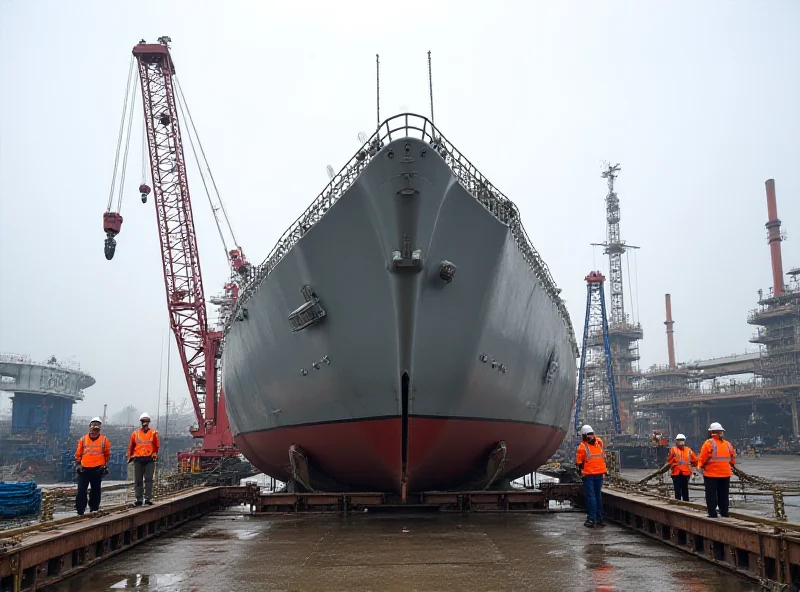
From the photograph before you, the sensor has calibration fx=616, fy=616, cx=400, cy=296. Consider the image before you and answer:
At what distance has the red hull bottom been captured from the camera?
9289mm

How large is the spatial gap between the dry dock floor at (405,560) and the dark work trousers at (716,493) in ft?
2.00

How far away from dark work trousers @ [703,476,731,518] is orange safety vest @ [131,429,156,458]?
7.15 m

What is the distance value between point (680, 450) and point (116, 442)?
78.3 m

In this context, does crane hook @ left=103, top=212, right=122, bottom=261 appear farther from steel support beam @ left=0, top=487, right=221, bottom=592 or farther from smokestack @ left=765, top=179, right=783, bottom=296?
smokestack @ left=765, top=179, right=783, bottom=296

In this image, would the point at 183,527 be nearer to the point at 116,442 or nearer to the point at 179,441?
the point at 116,442

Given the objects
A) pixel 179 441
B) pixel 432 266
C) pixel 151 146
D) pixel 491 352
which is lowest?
pixel 179 441

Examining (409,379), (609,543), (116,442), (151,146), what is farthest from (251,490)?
(116,442)

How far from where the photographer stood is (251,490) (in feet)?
38.7

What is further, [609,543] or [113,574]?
[609,543]

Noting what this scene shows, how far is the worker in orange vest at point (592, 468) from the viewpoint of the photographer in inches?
343

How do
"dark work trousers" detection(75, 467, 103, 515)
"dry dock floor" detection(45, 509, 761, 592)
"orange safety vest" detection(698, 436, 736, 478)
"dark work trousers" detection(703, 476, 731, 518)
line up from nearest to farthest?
1. "dry dock floor" detection(45, 509, 761, 592)
2. "dark work trousers" detection(703, 476, 731, 518)
3. "orange safety vest" detection(698, 436, 736, 478)
4. "dark work trousers" detection(75, 467, 103, 515)

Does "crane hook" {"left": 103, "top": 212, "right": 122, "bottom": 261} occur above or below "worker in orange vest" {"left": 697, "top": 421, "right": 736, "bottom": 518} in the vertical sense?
above

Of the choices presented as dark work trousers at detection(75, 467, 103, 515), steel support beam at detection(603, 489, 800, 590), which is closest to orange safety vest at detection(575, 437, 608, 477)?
steel support beam at detection(603, 489, 800, 590)

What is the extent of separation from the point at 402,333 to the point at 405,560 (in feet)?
11.0
